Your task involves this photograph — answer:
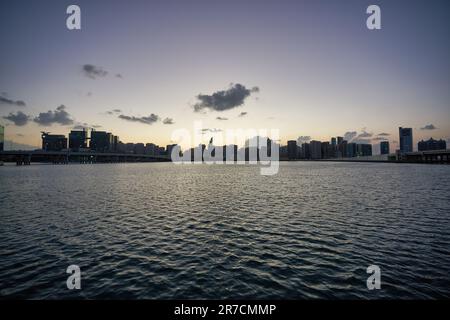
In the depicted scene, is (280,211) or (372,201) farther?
(372,201)

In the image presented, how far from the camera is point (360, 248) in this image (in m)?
19.9

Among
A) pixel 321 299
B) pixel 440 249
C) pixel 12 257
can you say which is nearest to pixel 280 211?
pixel 440 249

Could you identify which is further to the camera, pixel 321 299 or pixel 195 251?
pixel 195 251
